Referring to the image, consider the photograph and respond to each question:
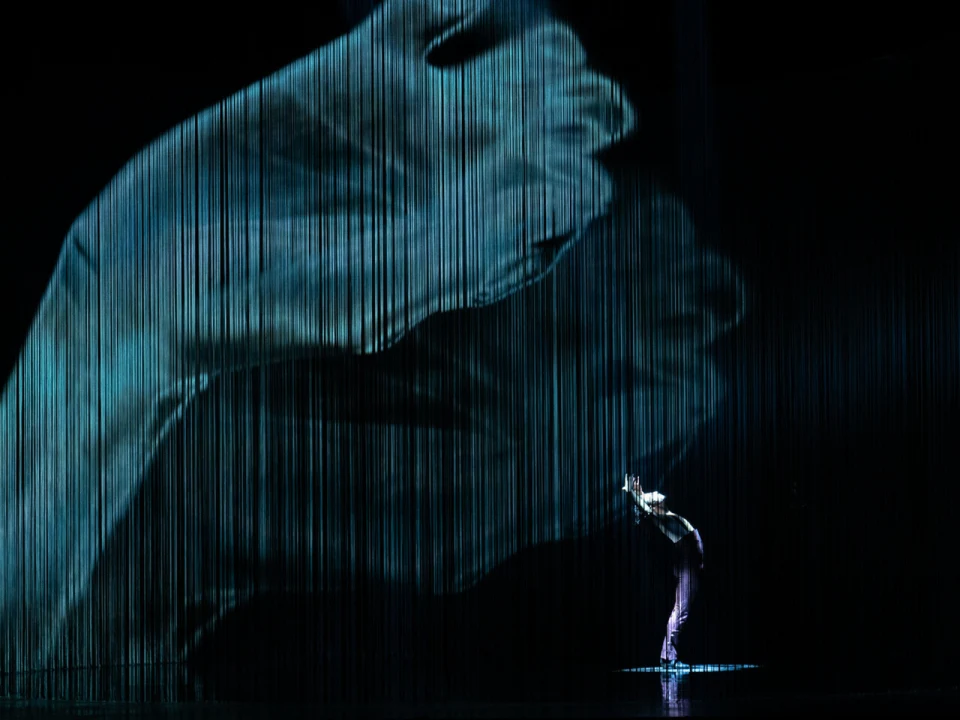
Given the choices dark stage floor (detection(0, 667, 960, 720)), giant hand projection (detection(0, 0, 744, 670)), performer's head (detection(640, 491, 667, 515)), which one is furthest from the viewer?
giant hand projection (detection(0, 0, 744, 670))

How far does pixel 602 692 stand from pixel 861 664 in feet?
4.96

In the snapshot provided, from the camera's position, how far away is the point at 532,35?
692 cm

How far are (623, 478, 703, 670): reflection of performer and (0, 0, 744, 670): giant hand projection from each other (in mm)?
371

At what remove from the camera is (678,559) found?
6.35m

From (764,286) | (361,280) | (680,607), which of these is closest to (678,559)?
(680,607)

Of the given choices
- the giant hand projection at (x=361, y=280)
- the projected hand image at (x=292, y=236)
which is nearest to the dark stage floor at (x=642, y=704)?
the giant hand projection at (x=361, y=280)

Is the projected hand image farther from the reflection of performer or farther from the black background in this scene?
the reflection of performer

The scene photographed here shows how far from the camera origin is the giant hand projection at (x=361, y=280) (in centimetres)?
658

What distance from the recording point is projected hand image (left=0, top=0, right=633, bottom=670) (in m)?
6.58

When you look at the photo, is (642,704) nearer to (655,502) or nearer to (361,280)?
(655,502)

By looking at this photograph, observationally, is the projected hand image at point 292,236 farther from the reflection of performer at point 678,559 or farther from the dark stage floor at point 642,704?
the reflection of performer at point 678,559

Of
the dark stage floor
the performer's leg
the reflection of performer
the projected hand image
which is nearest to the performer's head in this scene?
the reflection of performer

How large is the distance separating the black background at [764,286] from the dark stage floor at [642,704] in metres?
0.69

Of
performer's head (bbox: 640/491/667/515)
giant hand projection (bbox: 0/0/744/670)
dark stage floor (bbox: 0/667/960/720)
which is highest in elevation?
giant hand projection (bbox: 0/0/744/670)
